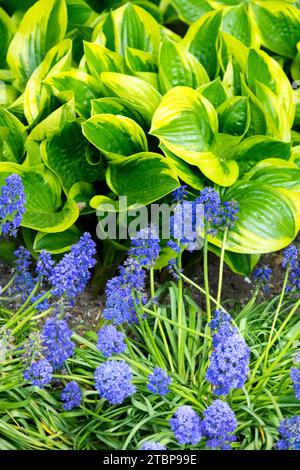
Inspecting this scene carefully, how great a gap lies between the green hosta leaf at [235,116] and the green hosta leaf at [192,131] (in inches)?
4.0

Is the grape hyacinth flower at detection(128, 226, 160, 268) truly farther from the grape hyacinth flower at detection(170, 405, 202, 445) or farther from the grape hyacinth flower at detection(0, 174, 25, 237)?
the grape hyacinth flower at detection(170, 405, 202, 445)

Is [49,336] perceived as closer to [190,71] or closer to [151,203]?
[151,203]

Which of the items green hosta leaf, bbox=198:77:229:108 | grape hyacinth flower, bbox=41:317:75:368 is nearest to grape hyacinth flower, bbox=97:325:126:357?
grape hyacinth flower, bbox=41:317:75:368

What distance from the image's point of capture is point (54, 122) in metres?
3.13

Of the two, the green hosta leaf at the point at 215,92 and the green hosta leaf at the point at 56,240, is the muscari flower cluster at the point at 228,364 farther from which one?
the green hosta leaf at the point at 215,92

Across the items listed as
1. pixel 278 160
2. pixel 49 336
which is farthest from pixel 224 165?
pixel 49 336

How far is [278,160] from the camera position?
3.15 meters

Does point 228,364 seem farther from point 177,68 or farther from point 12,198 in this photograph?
point 177,68

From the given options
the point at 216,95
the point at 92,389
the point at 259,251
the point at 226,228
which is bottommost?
the point at 92,389

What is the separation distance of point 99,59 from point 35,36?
443mm

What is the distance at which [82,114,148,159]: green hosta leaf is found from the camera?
121 inches

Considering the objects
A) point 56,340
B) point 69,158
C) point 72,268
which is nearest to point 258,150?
point 69,158

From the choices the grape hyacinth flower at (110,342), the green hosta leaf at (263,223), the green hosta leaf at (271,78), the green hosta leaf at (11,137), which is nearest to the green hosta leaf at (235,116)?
the green hosta leaf at (271,78)
